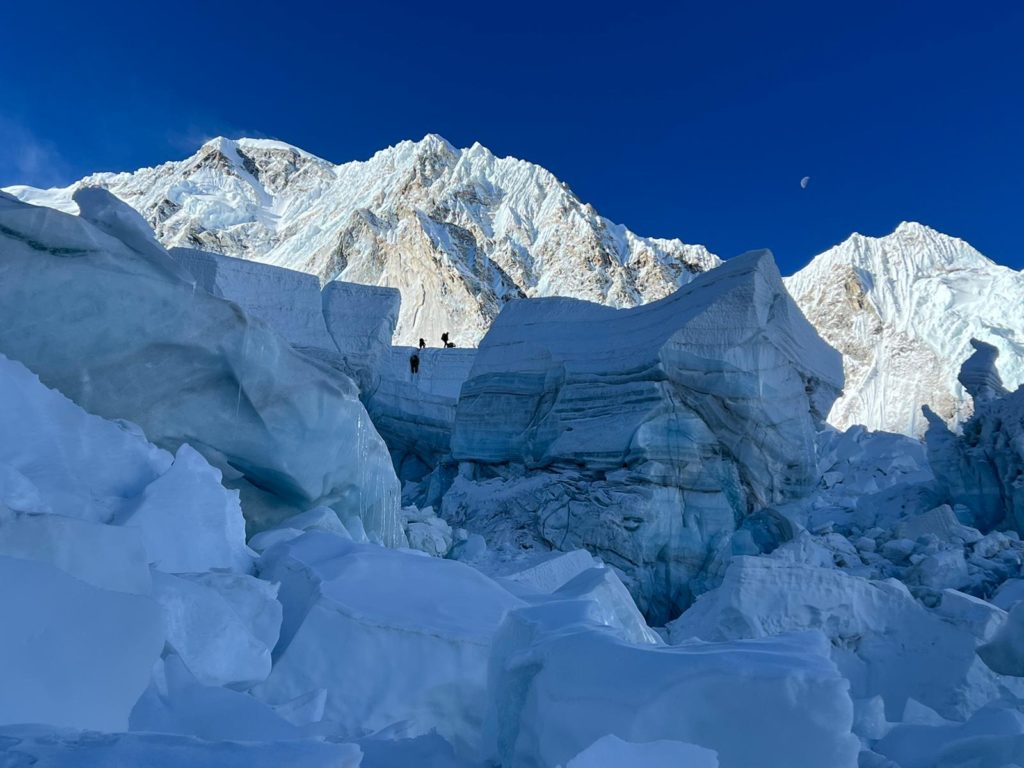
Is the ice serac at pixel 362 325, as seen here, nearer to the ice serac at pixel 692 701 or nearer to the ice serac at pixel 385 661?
the ice serac at pixel 385 661

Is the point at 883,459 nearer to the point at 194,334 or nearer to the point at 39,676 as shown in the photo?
the point at 194,334

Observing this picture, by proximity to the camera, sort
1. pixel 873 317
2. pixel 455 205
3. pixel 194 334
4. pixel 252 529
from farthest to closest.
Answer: pixel 455 205
pixel 873 317
pixel 252 529
pixel 194 334

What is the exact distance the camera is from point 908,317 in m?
37.9

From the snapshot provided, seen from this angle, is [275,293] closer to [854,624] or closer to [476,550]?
[476,550]

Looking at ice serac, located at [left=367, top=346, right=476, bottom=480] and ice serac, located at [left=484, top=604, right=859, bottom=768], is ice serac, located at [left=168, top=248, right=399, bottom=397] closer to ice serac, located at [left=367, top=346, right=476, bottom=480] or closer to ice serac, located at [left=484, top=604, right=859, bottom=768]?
ice serac, located at [left=367, top=346, right=476, bottom=480]

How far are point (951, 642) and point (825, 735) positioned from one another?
374cm

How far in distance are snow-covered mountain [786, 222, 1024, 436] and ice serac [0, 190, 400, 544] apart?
27.4 m

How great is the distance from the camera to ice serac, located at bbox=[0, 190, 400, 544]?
10.7 feet

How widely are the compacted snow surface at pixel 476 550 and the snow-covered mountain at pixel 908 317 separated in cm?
2207

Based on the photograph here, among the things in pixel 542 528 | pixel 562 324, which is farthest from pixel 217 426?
pixel 562 324

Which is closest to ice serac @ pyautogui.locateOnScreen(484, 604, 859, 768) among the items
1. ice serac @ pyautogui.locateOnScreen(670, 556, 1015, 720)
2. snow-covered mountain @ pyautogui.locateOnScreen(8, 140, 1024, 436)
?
ice serac @ pyautogui.locateOnScreen(670, 556, 1015, 720)

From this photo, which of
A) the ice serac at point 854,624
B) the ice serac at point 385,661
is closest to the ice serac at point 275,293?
the ice serac at point 854,624

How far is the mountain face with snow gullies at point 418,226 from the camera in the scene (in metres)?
34.6

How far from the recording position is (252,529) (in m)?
4.20
